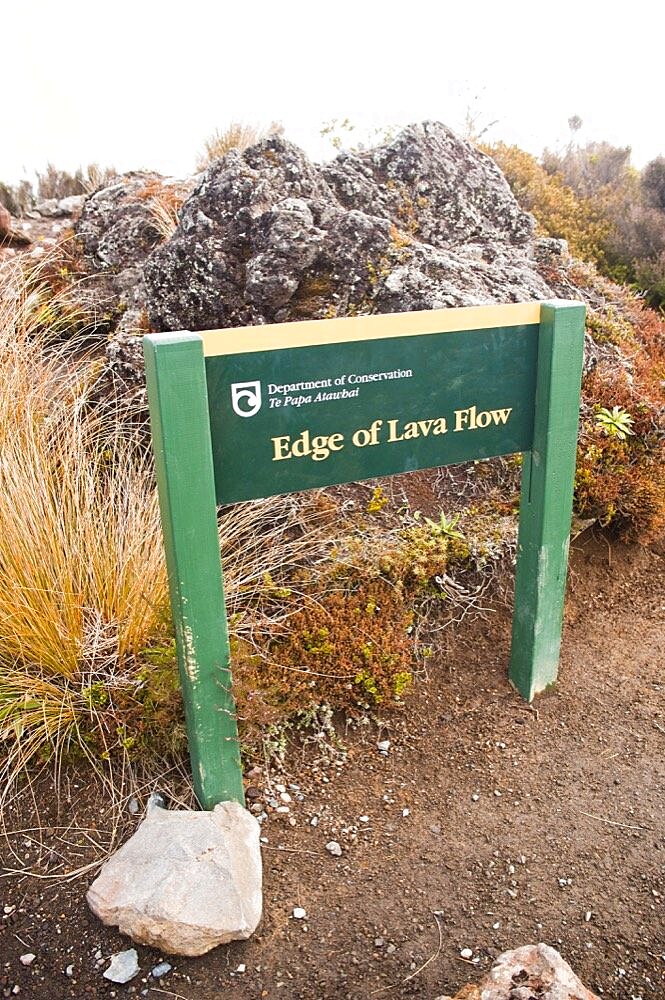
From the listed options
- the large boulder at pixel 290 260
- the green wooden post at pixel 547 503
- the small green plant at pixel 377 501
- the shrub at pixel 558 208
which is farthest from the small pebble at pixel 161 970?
the shrub at pixel 558 208

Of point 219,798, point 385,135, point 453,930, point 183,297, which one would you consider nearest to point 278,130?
point 385,135

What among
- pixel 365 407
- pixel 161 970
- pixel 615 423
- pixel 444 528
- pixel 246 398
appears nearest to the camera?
pixel 161 970

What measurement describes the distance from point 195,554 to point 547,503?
1.43 m

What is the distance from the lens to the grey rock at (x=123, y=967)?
2383 mm

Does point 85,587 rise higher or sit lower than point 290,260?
lower

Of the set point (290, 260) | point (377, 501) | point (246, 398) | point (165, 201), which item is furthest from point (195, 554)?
point (165, 201)

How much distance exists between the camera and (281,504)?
401 centimetres

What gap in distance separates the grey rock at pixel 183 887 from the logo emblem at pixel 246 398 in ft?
4.36

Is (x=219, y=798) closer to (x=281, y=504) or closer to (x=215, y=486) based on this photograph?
(x=215, y=486)

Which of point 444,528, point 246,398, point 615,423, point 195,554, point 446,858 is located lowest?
point 446,858

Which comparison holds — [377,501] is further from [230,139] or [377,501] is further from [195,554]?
[230,139]

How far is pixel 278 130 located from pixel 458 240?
320cm

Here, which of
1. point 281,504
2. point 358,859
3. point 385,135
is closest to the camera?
point 358,859

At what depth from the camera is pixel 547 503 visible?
10.5 ft
